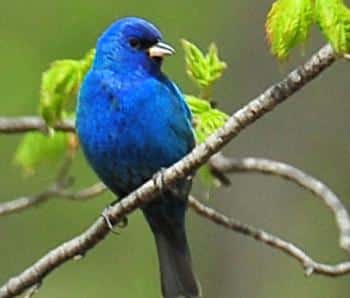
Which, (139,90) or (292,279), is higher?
(139,90)

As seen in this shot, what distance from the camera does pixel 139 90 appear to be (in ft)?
18.4

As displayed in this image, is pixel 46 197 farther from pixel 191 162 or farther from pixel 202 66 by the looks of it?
pixel 191 162

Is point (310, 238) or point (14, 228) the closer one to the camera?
point (310, 238)

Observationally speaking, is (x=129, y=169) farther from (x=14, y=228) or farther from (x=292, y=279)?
(x=14, y=228)

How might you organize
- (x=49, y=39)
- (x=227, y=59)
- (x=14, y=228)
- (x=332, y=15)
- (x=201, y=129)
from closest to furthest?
(x=332, y=15)
(x=201, y=129)
(x=227, y=59)
(x=49, y=39)
(x=14, y=228)

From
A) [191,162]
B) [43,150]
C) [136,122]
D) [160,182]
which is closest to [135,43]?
[136,122]

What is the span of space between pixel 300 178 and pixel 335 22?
1.76m

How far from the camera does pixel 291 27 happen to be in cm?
425

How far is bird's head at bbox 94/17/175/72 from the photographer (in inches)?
225

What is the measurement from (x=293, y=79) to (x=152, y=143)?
1.37 m

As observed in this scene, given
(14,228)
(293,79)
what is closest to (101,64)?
(293,79)

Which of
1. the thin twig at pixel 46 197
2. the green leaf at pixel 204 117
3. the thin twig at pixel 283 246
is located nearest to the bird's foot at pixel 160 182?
the green leaf at pixel 204 117

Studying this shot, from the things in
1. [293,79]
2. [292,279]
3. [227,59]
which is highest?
[293,79]

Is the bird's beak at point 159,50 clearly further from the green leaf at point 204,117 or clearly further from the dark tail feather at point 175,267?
the dark tail feather at point 175,267
